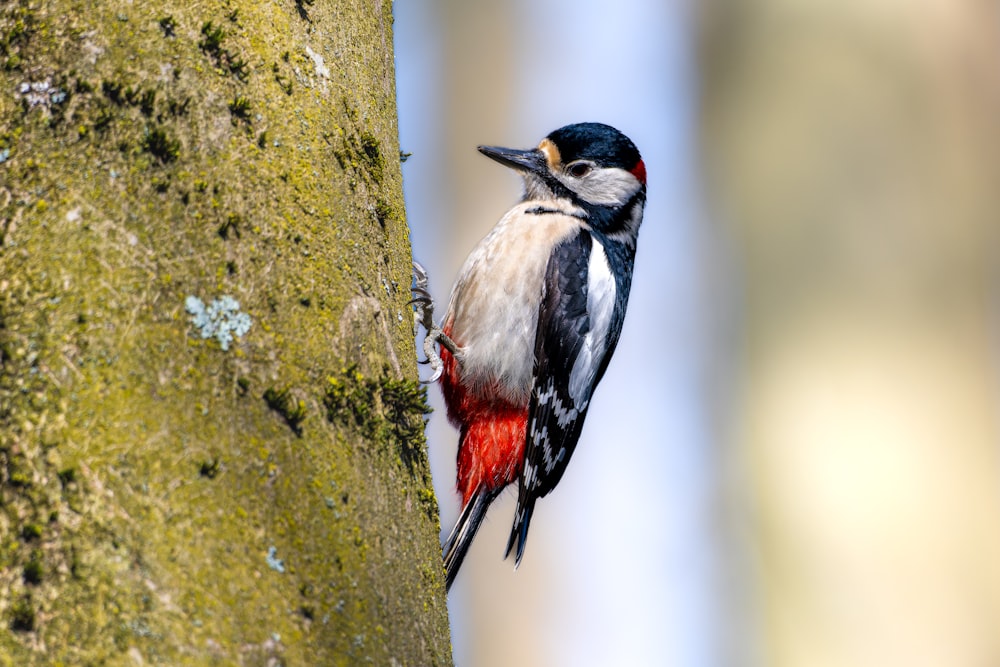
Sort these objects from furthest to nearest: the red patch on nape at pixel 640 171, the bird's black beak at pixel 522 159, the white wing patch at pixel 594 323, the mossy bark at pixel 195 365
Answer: the red patch on nape at pixel 640 171, the bird's black beak at pixel 522 159, the white wing patch at pixel 594 323, the mossy bark at pixel 195 365

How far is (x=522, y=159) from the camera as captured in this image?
3955mm

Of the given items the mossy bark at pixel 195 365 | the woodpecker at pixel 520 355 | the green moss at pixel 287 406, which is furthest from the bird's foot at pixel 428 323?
the green moss at pixel 287 406

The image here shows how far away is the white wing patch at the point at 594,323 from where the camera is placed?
3.64 metres

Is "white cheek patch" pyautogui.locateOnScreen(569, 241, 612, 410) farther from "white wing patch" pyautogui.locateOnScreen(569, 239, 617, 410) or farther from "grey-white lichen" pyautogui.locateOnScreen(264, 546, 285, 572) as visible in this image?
"grey-white lichen" pyautogui.locateOnScreen(264, 546, 285, 572)

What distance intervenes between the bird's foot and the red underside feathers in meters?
0.16

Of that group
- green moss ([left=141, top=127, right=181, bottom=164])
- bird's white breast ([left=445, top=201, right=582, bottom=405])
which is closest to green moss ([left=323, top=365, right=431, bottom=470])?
green moss ([left=141, top=127, right=181, bottom=164])

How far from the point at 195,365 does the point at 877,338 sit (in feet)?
13.6

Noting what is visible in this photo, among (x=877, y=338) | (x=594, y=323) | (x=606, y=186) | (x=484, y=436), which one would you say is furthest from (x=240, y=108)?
(x=877, y=338)

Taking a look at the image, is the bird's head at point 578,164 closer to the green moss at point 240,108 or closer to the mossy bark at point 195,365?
the mossy bark at point 195,365

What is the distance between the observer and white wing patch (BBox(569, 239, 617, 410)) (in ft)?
11.9

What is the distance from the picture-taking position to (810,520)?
4.79 meters

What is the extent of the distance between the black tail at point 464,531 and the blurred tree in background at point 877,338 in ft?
6.80

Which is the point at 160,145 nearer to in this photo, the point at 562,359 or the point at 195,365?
the point at 195,365

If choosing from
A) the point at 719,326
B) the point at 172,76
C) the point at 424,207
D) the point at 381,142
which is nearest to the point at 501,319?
the point at 381,142
